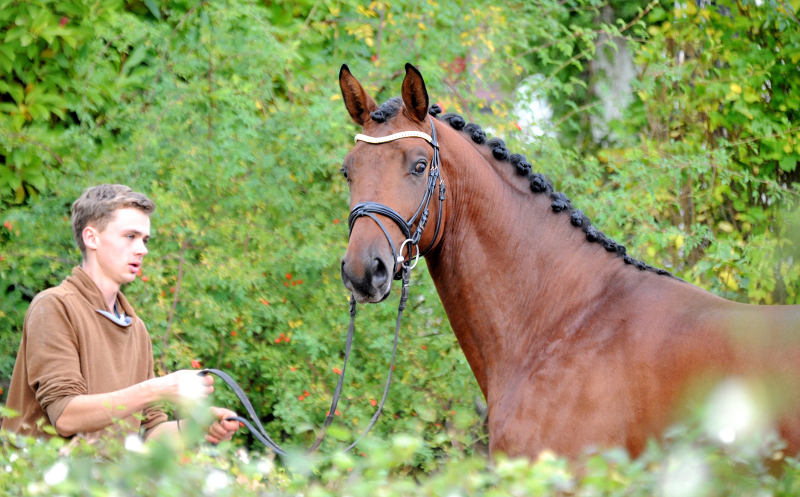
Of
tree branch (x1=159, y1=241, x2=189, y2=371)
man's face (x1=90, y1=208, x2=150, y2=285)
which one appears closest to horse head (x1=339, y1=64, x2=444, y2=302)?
man's face (x1=90, y1=208, x2=150, y2=285)

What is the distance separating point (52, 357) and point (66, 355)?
5cm

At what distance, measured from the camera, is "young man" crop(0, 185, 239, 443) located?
2.48m

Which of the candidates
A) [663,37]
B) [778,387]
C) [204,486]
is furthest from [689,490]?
[663,37]

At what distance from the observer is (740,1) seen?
5.59 metres

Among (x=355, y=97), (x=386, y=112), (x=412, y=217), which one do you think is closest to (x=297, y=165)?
(x=355, y=97)

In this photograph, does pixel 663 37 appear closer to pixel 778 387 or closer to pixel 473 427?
pixel 473 427

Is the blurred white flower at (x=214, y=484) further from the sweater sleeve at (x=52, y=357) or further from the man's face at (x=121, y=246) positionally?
the man's face at (x=121, y=246)

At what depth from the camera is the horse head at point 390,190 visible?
2832mm

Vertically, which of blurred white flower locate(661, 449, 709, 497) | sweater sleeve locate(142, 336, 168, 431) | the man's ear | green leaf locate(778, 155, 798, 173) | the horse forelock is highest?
green leaf locate(778, 155, 798, 173)

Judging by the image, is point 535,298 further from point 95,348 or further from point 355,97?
point 95,348

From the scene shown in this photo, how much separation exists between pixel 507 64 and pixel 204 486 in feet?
15.0

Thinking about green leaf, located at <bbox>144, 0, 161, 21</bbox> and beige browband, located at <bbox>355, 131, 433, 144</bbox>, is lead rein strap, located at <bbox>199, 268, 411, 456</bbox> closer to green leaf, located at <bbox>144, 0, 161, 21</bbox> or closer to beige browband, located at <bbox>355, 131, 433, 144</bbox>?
beige browband, located at <bbox>355, 131, 433, 144</bbox>

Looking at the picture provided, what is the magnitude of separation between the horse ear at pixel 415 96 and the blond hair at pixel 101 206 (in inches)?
47.2

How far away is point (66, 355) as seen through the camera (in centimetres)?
258
